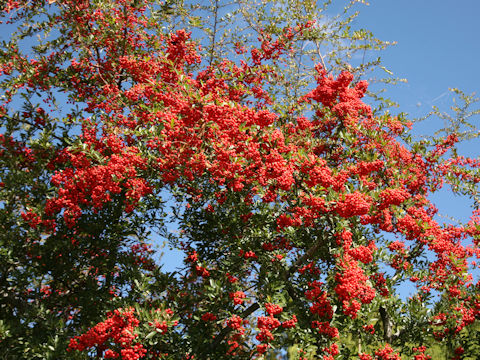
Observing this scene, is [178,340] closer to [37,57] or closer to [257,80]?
[257,80]

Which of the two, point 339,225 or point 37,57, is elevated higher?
point 37,57

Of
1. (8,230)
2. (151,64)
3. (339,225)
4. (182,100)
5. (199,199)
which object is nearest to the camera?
(339,225)

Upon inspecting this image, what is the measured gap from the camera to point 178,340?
6.56m

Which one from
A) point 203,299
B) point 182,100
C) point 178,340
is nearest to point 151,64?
point 182,100

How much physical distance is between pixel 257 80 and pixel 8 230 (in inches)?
235

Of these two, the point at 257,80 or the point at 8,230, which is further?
the point at 257,80

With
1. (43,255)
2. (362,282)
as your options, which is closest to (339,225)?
(362,282)

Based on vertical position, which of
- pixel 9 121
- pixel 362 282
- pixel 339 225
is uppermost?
pixel 9 121

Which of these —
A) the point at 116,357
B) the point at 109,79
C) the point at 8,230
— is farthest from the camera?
the point at 109,79

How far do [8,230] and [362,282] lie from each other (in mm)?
6249

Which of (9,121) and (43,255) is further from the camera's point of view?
(9,121)

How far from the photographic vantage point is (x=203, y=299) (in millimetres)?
7055

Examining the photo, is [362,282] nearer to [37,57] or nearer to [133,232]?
[133,232]

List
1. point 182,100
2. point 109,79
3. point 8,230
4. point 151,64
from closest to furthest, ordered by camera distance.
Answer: point 182,100
point 8,230
point 151,64
point 109,79
